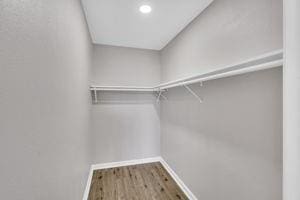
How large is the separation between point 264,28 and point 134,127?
244 centimetres

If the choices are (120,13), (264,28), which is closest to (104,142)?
(120,13)

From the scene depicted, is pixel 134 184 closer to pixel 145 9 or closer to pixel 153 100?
pixel 153 100

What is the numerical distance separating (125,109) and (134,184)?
132 cm

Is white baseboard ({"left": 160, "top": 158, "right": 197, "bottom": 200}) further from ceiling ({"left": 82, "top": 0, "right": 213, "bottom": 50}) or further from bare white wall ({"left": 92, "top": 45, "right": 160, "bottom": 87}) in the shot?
ceiling ({"left": 82, "top": 0, "right": 213, "bottom": 50})

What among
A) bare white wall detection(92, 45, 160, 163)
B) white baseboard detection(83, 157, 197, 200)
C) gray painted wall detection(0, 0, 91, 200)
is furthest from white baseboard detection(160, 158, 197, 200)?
gray painted wall detection(0, 0, 91, 200)

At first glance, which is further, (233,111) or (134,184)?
(134,184)

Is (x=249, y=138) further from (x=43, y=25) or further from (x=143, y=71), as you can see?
(x=143, y=71)

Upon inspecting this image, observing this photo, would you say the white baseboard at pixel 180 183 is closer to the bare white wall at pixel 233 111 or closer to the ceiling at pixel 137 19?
the bare white wall at pixel 233 111

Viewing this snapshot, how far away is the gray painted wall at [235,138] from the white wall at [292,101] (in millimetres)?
347

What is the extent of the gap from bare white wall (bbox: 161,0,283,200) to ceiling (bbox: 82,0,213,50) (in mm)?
198

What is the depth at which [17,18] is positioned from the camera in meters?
0.49

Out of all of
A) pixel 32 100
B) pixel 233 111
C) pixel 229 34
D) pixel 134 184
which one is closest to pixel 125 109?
pixel 134 184

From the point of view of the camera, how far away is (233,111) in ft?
4.17

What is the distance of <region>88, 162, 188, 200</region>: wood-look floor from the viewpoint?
6.34ft
